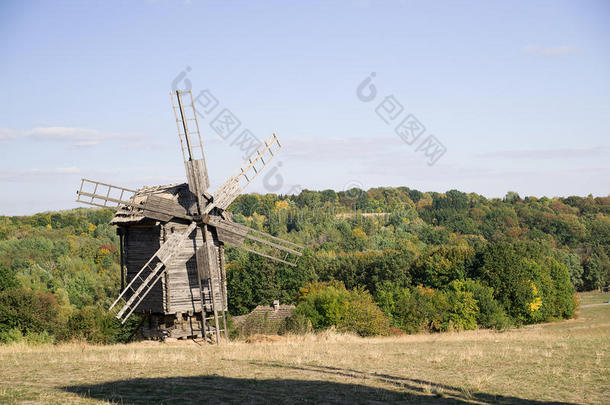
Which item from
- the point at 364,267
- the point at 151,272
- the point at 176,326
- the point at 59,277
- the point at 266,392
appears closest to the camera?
the point at 266,392

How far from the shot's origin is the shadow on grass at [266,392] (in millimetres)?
12664

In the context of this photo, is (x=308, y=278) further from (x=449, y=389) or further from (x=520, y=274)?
(x=449, y=389)

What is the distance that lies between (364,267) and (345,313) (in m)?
31.6

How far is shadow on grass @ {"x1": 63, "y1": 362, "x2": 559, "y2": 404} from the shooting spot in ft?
41.5

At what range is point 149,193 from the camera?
24.7 meters

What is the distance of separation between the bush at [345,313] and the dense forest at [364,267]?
0.36 feet

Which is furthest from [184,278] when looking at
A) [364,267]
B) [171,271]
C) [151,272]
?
[364,267]

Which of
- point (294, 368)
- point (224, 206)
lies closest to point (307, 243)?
point (224, 206)

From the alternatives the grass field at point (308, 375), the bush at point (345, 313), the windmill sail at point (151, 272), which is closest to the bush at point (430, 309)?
the bush at point (345, 313)

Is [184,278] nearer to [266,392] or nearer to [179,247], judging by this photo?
[179,247]

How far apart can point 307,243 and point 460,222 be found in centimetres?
4234

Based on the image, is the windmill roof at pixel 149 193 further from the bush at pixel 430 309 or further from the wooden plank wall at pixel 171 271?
the bush at pixel 430 309

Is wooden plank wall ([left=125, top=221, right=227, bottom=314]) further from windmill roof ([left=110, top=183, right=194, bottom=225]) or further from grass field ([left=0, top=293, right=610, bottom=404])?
grass field ([left=0, top=293, right=610, bottom=404])

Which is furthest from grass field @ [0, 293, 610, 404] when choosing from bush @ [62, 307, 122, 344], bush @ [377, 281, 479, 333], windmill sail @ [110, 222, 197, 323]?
bush @ [377, 281, 479, 333]
